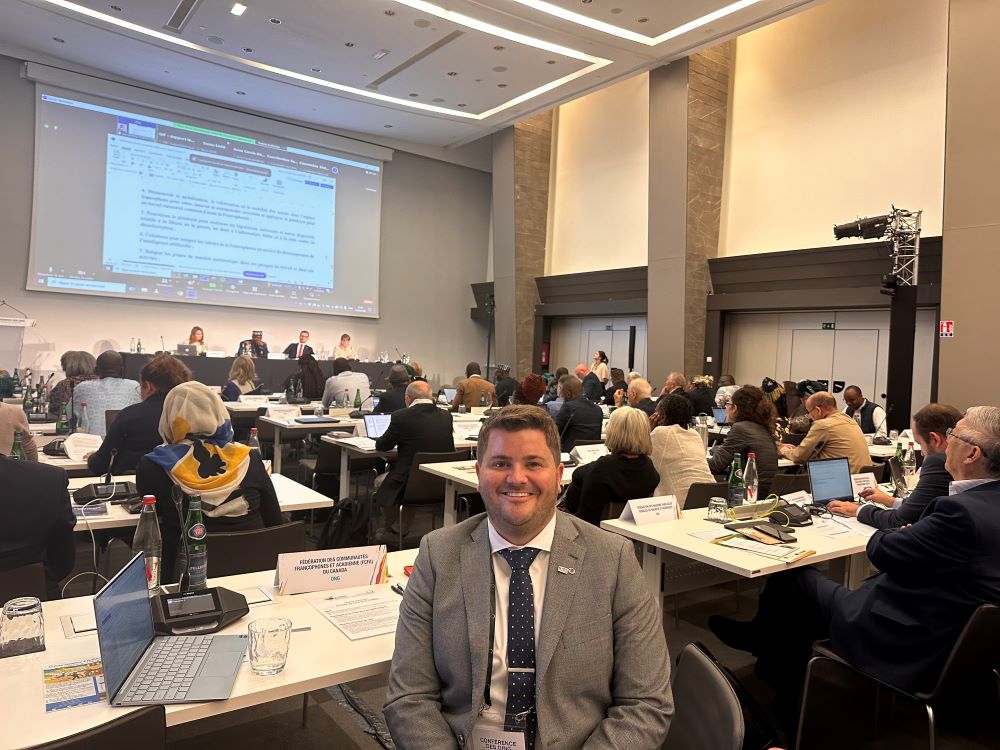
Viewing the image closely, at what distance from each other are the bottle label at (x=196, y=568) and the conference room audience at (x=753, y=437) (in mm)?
3478

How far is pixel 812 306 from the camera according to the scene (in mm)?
10383

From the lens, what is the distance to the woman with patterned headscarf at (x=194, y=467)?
2.63 m

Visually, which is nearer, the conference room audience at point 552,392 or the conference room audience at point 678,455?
the conference room audience at point 678,455

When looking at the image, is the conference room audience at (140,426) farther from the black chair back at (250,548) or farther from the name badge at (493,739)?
the name badge at (493,739)

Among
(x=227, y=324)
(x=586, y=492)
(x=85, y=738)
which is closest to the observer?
(x=85, y=738)

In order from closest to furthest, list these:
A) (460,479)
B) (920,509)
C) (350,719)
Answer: (350,719) < (920,509) < (460,479)

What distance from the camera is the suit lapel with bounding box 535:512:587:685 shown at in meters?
1.60

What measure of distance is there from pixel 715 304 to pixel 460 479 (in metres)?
8.39

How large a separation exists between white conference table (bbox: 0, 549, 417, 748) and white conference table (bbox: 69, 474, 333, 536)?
873 mm

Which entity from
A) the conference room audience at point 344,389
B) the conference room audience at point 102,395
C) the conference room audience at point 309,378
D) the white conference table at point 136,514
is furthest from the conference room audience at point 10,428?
the conference room audience at point 309,378

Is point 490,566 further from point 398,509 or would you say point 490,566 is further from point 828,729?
point 398,509

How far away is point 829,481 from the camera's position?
3814 mm

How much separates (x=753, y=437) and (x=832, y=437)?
93 centimetres

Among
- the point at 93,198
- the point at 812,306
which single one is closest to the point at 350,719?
the point at 812,306
